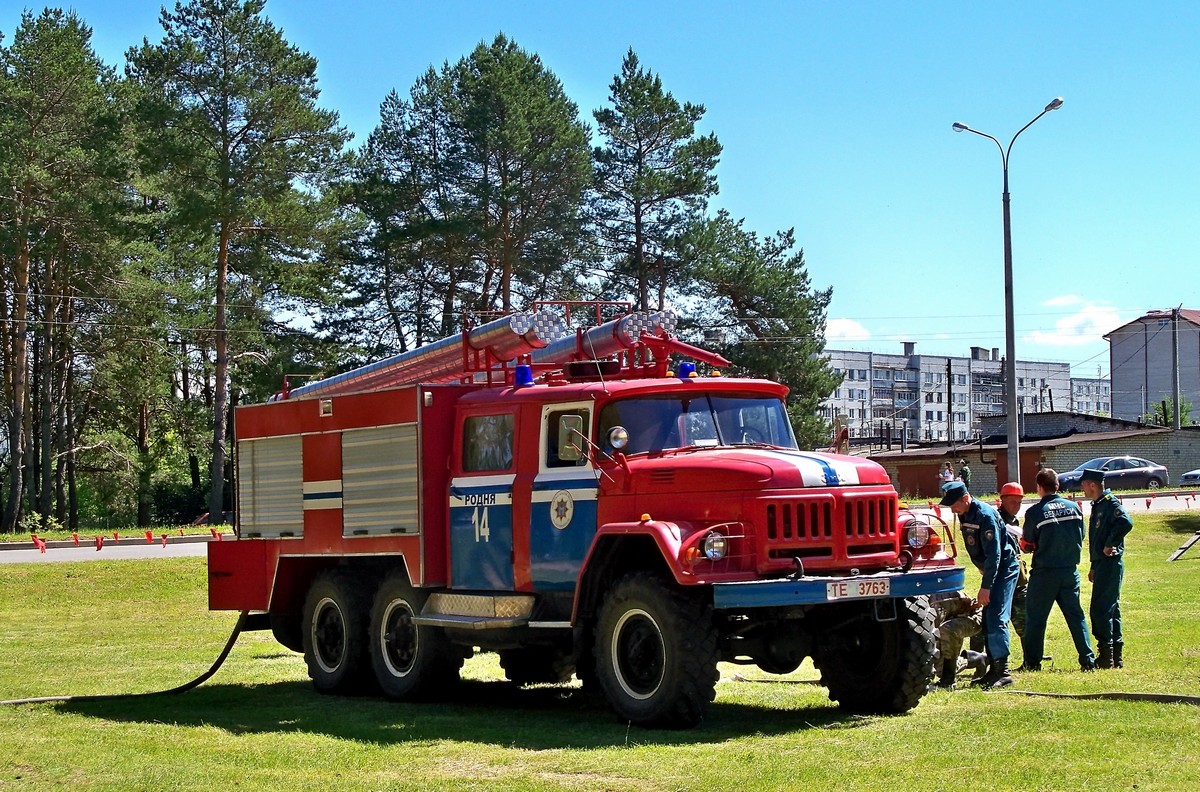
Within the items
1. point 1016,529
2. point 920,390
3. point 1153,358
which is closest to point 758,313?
point 1016,529

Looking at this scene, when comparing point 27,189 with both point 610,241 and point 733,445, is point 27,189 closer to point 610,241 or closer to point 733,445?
point 610,241

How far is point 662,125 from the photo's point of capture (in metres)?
49.1

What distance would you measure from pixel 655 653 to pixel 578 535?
1.34 metres

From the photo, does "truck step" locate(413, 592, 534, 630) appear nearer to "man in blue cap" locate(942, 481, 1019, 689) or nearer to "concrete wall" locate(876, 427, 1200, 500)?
"man in blue cap" locate(942, 481, 1019, 689)

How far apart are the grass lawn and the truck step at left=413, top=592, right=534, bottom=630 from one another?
75cm

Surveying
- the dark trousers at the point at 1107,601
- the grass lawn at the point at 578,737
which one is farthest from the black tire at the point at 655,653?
the dark trousers at the point at 1107,601

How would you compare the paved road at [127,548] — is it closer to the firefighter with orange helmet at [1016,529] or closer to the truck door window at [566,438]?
the firefighter with orange helmet at [1016,529]

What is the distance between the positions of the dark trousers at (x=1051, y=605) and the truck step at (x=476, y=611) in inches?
182

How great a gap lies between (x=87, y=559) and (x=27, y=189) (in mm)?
17050

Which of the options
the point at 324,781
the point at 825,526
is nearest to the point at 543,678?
the point at 825,526

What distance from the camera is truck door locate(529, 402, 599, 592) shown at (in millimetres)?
11469

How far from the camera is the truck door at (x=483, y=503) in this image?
12172mm

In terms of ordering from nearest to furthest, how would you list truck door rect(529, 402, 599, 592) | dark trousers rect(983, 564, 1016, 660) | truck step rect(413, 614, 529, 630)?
truck door rect(529, 402, 599, 592) → truck step rect(413, 614, 529, 630) → dark trousers rect(983, 564, 1016, 660)

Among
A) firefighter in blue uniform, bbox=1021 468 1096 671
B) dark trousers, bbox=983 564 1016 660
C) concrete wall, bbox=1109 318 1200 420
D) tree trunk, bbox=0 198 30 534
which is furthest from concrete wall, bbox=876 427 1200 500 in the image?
dark trousers, bbox=983 564 1016 660
